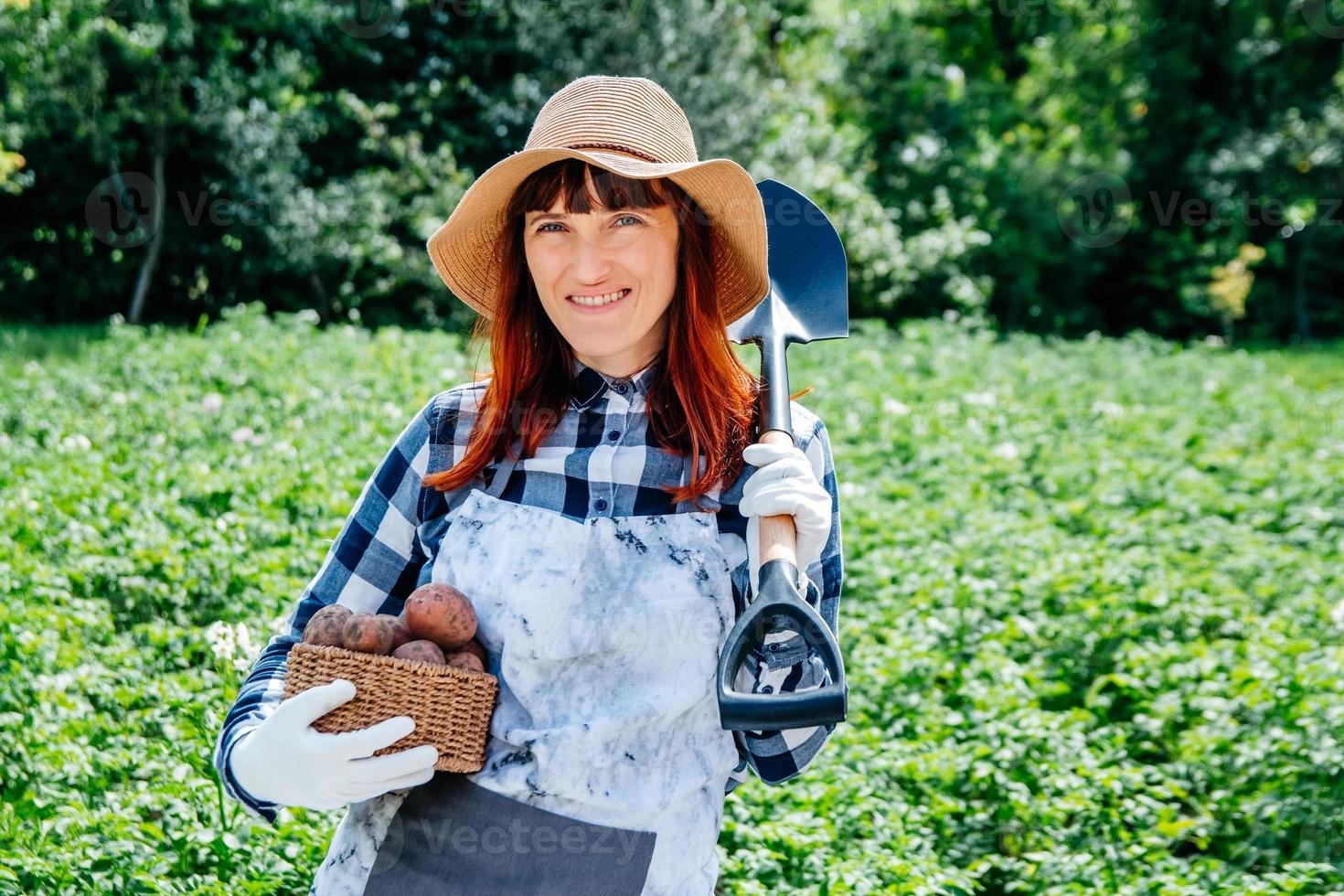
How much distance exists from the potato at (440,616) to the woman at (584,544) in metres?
0.07

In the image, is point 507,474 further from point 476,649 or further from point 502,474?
point 476,649

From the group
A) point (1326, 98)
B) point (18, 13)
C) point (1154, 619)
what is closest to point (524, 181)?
point (1154, 619)

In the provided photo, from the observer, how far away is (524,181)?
5.28 feet

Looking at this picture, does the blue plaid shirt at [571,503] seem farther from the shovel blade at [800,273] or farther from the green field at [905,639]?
the green field at [905,639]

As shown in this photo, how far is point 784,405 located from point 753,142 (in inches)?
379

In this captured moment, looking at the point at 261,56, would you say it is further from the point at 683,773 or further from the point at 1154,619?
the point at 683,773

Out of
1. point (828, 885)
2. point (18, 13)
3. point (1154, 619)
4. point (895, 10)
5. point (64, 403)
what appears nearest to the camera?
point (828, 885)

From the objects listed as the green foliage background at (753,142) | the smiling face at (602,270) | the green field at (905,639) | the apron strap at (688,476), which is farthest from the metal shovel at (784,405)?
the green foliage background at (753,142)

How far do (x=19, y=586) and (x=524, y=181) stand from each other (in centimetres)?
254

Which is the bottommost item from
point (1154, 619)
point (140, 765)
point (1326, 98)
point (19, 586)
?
point (140, 765)

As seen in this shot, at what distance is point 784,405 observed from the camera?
5.27 ft

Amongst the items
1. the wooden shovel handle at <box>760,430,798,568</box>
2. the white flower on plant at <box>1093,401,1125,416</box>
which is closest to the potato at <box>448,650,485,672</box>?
the wooden shovel handle at <box>760,430,798,568</box>

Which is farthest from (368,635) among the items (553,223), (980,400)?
(980,400)

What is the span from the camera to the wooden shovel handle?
1.43m
